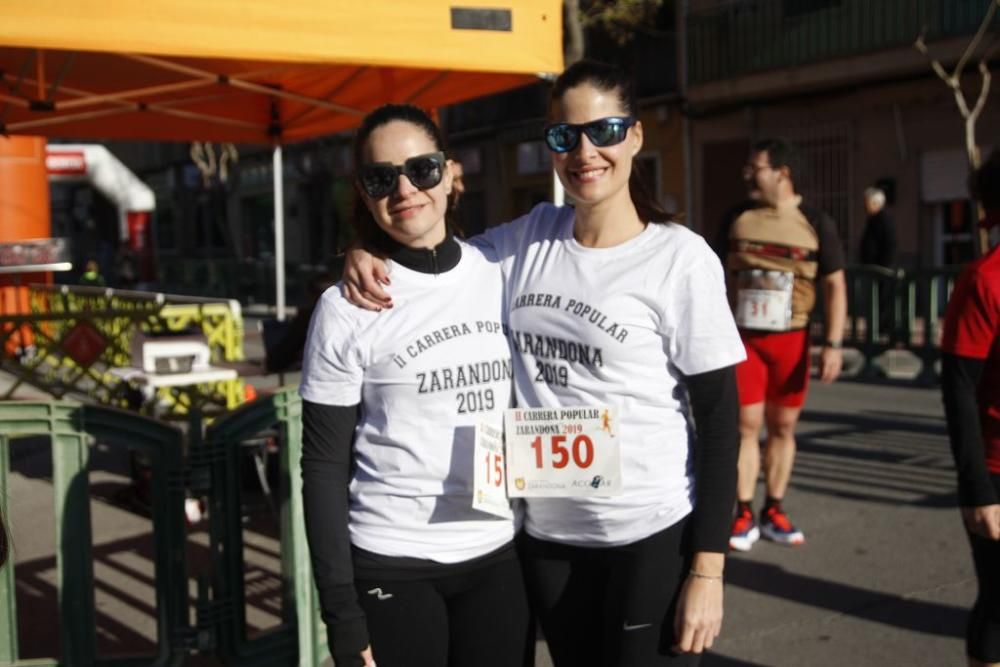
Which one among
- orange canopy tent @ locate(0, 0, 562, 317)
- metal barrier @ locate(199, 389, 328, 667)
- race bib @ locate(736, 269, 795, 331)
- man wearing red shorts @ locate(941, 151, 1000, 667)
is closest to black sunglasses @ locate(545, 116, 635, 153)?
man wearing red shorts @ locate(941, 151, 1000, 667)

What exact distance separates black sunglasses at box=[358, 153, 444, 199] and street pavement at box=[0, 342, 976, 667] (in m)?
2.02

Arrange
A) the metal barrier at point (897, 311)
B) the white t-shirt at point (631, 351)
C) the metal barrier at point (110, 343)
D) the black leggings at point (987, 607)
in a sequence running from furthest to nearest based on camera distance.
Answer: the metal barrier at point (897, 311) < the metal barrier at point (110, 343) < the black leggings at point (987, 607) < the white t-shirt at point (631, 351)

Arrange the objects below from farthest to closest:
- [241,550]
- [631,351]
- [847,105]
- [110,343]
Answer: [847,105] → [110,343] → [241,550] → [631,351]

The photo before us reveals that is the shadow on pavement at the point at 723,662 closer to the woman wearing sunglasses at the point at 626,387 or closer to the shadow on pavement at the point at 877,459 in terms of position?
the woman wearing sunglasses at the point at 626,387

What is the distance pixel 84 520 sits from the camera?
331cm

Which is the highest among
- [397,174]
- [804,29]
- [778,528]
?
[804,29]

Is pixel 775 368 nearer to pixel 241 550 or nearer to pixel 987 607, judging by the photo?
pixel 987 607

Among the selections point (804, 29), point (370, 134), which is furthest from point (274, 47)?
point (804, 29)

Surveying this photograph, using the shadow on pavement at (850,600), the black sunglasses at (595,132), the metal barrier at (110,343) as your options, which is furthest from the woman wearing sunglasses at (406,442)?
the metal barrier at (110,343)

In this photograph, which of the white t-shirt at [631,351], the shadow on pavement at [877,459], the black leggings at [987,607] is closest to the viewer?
the white t-shirt at [631,351]

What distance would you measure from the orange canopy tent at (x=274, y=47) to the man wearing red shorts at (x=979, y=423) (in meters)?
2.71

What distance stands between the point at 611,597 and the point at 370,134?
3.77 ft

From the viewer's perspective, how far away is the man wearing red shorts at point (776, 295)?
16.8 ft

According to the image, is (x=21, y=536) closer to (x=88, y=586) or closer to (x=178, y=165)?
(x=88, y=586)
